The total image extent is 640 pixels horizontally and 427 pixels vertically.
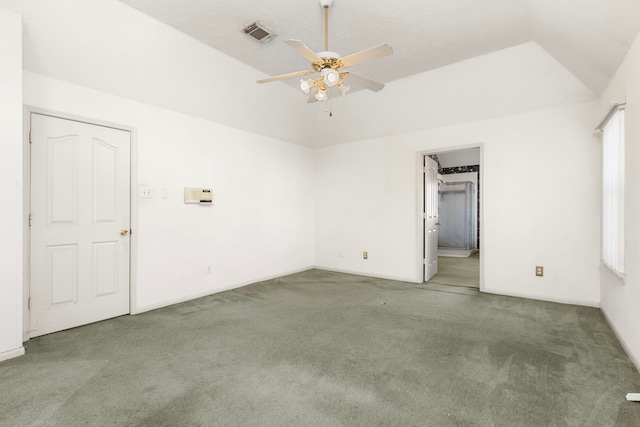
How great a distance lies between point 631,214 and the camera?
245 cm

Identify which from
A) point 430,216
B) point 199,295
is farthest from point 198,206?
point 430,216

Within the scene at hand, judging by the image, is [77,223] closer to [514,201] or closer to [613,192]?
[514,201]

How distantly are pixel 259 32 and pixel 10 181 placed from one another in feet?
8.35

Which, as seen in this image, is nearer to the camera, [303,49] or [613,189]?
[303,49]

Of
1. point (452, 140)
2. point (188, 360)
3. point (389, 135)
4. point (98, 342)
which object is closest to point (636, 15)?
point (452, 140)

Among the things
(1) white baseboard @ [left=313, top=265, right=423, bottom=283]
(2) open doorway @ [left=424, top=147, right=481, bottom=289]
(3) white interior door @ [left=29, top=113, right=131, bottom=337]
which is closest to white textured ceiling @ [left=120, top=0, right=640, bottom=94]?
(3) white interior door @ [left=29, top=113, right=131, bottom=337]

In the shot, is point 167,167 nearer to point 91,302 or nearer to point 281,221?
point 91,302

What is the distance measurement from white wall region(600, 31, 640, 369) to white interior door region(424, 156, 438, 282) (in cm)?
249

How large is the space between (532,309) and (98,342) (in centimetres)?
458

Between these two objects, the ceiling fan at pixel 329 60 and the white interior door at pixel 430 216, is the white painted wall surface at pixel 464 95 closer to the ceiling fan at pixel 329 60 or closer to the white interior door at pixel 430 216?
the white interior door at pixel 430 216

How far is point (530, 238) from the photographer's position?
13.4 feet

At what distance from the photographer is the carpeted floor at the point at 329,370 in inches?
70.2

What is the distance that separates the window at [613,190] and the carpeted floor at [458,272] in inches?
72.3

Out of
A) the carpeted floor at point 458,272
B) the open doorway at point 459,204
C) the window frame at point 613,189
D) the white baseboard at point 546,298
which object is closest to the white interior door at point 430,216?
the carpeted floor at point 458,272
